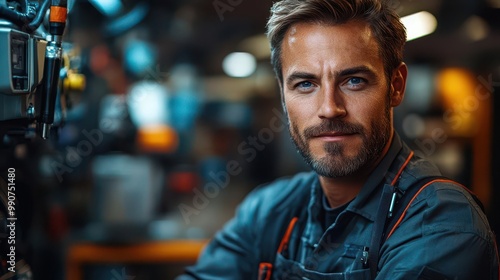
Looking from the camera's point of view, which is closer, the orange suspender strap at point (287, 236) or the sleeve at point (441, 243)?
the sleeve at point (441, 243)

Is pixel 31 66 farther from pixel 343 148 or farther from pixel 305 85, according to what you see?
pixel 343 148

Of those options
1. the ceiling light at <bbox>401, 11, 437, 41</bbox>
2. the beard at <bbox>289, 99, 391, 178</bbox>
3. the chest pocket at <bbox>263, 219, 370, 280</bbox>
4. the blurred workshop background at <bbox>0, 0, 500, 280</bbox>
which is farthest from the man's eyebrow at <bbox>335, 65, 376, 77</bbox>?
the ceiling light at <bbox>401, 11, 437, 41</bbox>

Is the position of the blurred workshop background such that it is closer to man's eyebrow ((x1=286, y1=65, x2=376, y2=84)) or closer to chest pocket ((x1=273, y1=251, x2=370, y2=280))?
chest pocket ((x1=273, y1=251, x2=370, y2=280))

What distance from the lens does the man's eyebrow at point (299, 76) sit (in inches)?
58.2

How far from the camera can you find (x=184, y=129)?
4902 mm

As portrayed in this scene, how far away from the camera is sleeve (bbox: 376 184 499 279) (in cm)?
131

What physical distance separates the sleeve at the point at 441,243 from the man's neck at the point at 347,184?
21 centimetres

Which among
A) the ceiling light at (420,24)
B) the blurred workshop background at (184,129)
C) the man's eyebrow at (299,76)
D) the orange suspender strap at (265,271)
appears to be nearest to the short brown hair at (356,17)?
the man's eyebrow at (299,76)

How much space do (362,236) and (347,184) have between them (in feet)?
0.58

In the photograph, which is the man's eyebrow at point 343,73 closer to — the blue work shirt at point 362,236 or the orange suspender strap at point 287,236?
the blue work shirt at point 362,236

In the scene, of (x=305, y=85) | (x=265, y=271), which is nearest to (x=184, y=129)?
(x=265, y=271)

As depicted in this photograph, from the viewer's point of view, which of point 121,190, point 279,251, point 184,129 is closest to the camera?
point 279,251

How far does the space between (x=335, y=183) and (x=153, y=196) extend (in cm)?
259

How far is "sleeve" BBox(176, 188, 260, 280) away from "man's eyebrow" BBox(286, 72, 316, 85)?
57 centimetres
